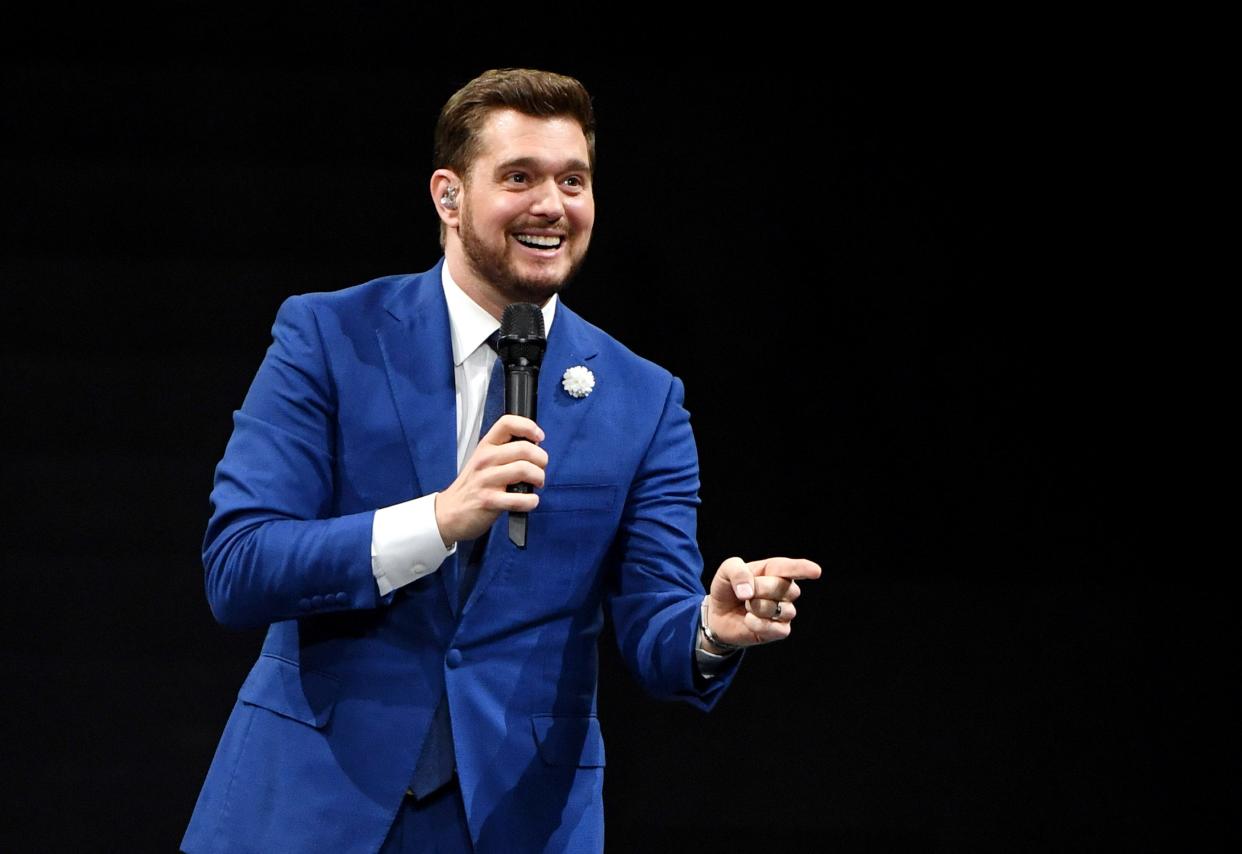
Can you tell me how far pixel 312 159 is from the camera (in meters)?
3.11

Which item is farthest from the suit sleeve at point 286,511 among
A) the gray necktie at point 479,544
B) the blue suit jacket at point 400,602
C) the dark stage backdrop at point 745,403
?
the dark stage backdrop at point 745,403

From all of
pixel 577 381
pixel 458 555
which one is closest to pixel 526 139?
pixel 577 381

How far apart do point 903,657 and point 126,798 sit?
172 cm

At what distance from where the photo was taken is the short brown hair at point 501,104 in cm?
183

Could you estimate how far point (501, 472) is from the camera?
145 centimetres

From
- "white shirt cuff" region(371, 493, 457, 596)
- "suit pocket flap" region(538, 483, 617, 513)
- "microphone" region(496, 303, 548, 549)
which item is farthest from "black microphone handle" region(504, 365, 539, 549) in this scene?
"suit pocket flap" region(538, 483, 617, 513)

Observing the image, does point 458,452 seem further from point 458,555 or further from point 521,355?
point 521,355

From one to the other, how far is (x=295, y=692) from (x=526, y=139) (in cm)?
73

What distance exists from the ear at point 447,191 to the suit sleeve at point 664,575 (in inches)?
14.6

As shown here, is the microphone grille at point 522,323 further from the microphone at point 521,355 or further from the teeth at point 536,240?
the teeth at point 536,240

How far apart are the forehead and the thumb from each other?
57 cm

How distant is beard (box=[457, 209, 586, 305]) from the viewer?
1.80m

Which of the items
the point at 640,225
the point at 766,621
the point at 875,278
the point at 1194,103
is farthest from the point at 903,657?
the point at 766,621

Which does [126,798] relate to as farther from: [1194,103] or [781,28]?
[1194,103]
